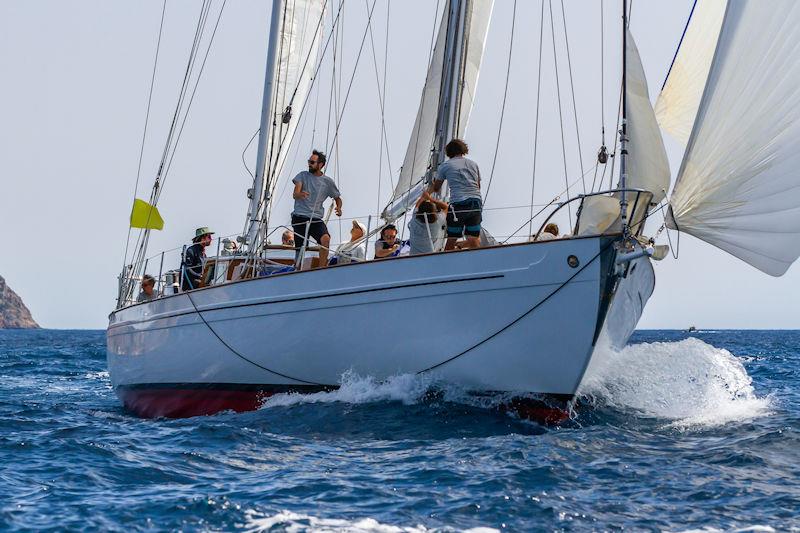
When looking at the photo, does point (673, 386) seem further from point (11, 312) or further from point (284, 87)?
point (11, 312)

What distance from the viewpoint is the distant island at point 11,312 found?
547 ft

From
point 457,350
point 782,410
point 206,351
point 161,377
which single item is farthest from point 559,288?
point 161,377

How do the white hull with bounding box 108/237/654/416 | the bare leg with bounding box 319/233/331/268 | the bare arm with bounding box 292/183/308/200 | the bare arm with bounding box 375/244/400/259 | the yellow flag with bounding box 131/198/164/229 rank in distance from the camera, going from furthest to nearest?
the yellow flag with bounding box 131/198/164/229
the bare arm with bounding box 292/183/308/200
the bare arm with bounding box 375/244/400/259
the bare leg with bounding box 319/233/331/268
the white hull with bounding box 108/237/654/416

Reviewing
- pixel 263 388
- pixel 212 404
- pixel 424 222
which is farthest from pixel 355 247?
pixel 212 404

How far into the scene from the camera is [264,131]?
14211mm

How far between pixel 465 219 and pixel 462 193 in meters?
0.29

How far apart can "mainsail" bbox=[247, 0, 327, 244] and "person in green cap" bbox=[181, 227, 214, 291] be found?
778 millimetres

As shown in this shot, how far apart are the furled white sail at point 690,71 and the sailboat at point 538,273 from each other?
15 millimetres

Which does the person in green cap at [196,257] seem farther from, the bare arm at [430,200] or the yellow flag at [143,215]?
the bare arm at [430,200]

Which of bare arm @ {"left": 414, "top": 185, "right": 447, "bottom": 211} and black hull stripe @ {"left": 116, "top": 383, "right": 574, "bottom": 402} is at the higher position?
bare arm @ {"left": 414, "top": 185, "right": 447, "bottom": 211}

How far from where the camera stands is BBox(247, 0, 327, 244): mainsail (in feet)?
46.0

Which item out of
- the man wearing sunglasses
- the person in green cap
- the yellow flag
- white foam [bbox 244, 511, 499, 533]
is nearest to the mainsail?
the person in green cap

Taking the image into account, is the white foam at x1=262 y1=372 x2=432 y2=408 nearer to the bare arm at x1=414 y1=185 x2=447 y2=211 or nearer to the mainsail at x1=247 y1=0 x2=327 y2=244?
the bare arm at x1=414 y1=185 x2=447 y2=211

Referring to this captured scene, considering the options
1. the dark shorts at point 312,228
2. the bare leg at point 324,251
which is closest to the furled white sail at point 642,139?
the bare leg at point 324,251
